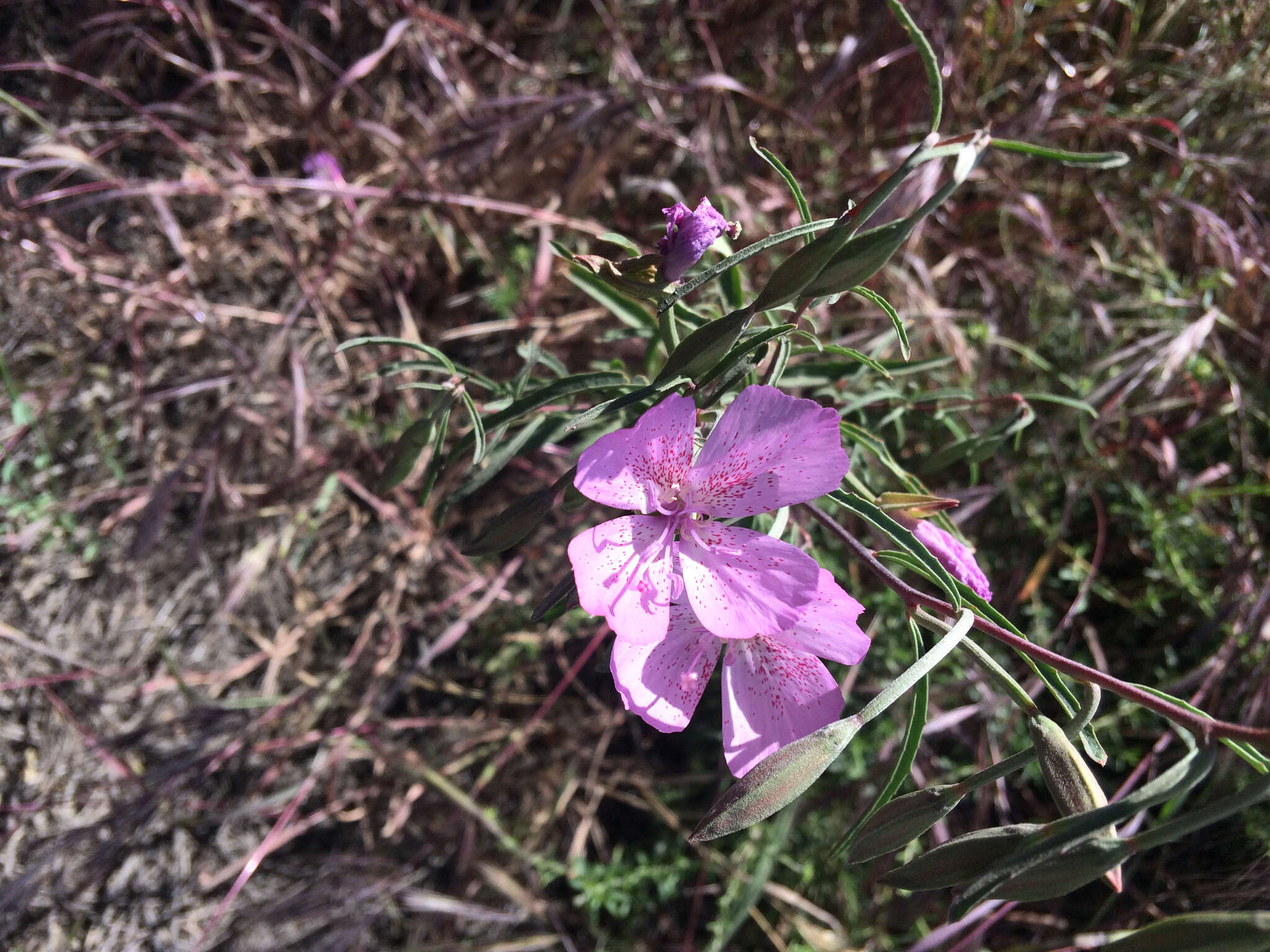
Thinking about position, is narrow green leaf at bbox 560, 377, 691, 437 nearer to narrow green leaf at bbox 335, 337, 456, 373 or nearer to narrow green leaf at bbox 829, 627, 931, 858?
narrow green leaf at bbox 335, 337, 456, 373

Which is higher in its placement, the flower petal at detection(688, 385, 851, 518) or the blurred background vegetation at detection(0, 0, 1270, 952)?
the flower petal at detection(688, 385, 851, 518)

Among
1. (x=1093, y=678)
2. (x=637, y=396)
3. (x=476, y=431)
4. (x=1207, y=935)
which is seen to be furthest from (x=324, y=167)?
(x=1207, y=935)

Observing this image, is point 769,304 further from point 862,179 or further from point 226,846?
point 226,846

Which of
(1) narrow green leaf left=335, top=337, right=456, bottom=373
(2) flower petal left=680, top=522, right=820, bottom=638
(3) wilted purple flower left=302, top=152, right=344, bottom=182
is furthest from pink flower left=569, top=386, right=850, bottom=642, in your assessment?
→ (3) wilted purple flower left=302, top=152, right=344, bottom=182

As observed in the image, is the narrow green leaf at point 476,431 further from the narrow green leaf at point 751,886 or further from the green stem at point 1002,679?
the narrow green leaf at point 751,886

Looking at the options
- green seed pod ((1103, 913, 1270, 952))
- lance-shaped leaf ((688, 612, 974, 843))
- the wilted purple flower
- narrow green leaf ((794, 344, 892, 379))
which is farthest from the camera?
the wilted purple flower

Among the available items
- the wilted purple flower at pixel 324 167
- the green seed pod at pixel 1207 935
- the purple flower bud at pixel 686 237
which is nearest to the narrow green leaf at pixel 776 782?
the green seed pod at pixel 1207 935

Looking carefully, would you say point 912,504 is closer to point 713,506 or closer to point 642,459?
point 713,506
